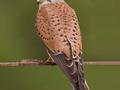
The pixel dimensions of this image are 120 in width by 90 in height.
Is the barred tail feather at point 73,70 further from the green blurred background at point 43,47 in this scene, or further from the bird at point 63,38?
the green blurred background at point 43,47

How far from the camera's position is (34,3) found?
3330 mm

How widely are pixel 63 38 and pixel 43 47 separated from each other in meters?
0.57


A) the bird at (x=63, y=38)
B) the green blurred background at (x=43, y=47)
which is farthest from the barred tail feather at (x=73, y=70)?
the green blurred background at (x=43, y=47)

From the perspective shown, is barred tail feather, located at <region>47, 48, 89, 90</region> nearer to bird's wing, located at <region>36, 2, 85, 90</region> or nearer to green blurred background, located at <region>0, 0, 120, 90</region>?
bird's wing, located at <region>36, 2, 85, 90</region>

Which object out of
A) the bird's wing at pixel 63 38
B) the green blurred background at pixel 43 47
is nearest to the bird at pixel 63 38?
the bird's wing at pixel 63 38

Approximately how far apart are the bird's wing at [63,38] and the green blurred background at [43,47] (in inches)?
13.9

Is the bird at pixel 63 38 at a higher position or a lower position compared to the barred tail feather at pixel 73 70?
higher

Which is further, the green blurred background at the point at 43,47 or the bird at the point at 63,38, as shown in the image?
the green blurred background at the point at 43,47

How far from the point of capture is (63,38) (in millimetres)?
2658

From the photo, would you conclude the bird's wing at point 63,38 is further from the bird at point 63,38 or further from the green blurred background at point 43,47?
the green blurred background at point 43,47

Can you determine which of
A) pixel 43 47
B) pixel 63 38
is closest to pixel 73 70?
pixel 63 38

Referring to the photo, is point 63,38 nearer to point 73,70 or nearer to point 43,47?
point 73,70


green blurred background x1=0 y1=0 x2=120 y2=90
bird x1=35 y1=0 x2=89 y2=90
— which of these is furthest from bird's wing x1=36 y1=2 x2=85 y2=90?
green blurred background x1=0 y1=0 x2=120 y2=90

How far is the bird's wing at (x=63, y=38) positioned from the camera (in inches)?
99.0
